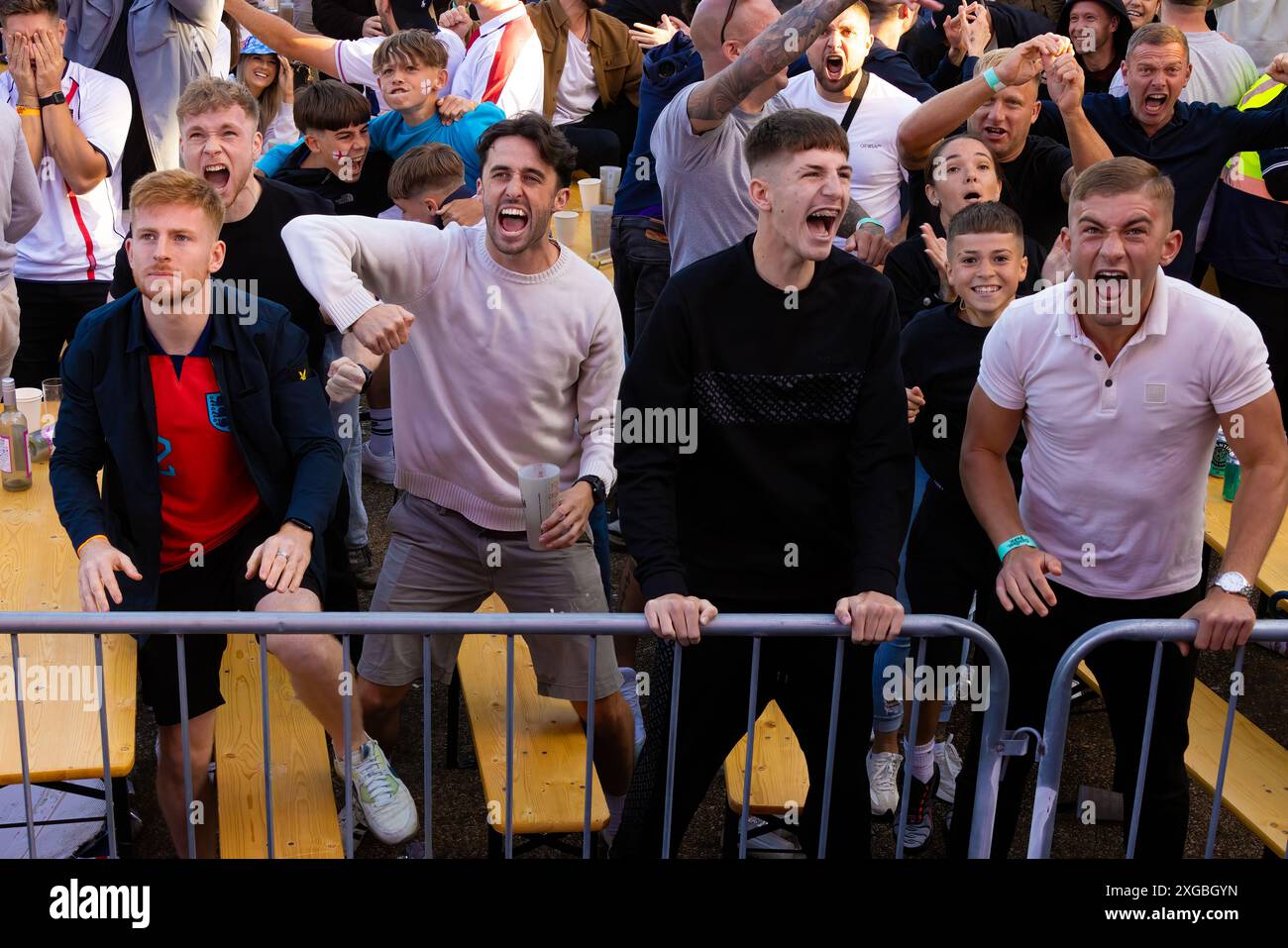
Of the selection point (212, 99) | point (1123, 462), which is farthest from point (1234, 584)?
point (212, 99)

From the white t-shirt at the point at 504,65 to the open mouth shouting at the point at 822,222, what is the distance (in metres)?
4.36

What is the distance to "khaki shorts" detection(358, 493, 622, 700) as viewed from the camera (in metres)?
4.41

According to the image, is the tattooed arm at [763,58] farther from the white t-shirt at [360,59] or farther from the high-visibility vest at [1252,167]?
the white t-shirt at [360,59]

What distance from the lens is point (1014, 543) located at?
3.85m

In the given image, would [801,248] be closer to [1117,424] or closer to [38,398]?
[1117,424]

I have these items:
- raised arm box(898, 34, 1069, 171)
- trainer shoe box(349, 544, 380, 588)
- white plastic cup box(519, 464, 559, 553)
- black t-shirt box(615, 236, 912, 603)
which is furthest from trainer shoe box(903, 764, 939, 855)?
trainer shoe box(349, 544, 380, 588)

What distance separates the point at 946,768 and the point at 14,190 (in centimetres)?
455

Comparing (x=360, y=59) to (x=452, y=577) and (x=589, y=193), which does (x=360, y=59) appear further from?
(x=452, y=577)

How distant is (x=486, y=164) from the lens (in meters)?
4.40

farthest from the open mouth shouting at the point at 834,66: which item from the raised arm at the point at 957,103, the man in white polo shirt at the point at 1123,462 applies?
the man in white polo shirt at the point at 1123,462

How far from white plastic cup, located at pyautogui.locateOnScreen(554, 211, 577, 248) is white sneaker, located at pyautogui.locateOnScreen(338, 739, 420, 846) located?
3764mm

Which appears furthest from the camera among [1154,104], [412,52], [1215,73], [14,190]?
[1215,73]

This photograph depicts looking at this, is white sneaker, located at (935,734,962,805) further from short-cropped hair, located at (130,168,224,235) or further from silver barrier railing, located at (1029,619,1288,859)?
short-cropped hair, located at (130,168,224,235)
